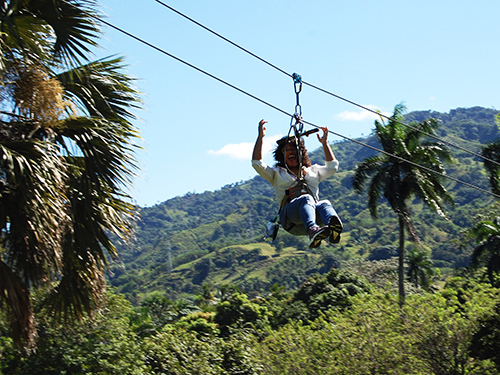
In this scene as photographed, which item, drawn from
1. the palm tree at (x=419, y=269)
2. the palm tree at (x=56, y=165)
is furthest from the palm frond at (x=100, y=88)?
the palm tree at (x=419, y=269)

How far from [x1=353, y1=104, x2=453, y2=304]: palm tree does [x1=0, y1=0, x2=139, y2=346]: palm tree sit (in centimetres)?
1987

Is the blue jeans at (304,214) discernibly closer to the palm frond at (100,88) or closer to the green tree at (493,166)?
the palm frond at (100,88)

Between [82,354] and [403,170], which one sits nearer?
[82,354]

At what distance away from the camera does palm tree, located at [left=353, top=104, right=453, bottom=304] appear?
26312 millimetres

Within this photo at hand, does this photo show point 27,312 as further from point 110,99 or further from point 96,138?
point 110,99

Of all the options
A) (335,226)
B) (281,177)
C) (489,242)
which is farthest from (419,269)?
(335,226)

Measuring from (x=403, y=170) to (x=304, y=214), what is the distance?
2112 centimetres

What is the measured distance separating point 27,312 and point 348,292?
35.3 m

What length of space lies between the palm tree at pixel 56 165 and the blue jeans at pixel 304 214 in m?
1.77

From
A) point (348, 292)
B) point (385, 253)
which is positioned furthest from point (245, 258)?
point (348, 292)

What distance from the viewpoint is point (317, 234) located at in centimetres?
648

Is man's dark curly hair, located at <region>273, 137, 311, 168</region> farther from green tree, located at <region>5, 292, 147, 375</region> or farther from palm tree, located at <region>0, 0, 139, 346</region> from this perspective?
green tree, located at <region>5, 292, 147, 375</region>

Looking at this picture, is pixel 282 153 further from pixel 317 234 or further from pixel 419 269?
pixel 419 269

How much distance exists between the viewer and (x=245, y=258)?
160 m
